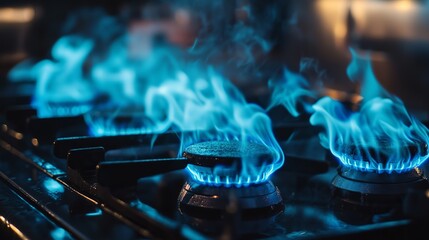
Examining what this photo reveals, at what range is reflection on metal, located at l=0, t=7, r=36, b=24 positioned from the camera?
102 inches

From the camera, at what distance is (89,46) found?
2.40 metres

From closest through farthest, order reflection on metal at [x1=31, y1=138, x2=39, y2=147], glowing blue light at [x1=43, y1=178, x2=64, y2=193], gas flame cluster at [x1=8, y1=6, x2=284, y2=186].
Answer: glowing blue light at [x1=43, y1=178, x2=64, y2=193], gas flame cluster at [x1=8, y1=6, x2=284, y2=186], reflection on metal at [x1=31, y1=138, x2=39, y2=147]

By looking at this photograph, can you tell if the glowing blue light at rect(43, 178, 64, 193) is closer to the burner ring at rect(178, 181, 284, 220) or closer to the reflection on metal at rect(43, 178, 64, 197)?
the reflection on metal at rect(43, 178, 64, 197)

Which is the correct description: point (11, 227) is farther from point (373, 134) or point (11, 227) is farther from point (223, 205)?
point (373, 134)

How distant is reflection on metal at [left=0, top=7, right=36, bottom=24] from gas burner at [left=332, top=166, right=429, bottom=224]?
2.08 meters

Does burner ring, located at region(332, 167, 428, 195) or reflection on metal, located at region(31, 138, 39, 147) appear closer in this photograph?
burner ring, located at region(332, 167, 428, 195)

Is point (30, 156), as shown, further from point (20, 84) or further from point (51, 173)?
point (20, 84)

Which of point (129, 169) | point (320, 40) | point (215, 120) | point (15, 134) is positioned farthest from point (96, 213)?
point (320, 40)

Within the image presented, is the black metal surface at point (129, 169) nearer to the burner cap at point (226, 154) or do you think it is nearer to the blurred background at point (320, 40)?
the burner cap at point (226, 154)

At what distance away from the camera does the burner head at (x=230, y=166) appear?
0.77 metres

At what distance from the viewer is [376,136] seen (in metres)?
0.96

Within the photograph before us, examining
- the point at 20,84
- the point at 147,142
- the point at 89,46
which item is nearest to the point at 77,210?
the point at 147,142

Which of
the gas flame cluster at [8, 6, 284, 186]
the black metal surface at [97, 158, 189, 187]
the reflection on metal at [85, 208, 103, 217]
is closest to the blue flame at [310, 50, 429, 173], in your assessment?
the gas flame cluster at [8, 6, 284, 186]

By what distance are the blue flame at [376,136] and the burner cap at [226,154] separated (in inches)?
5.3
